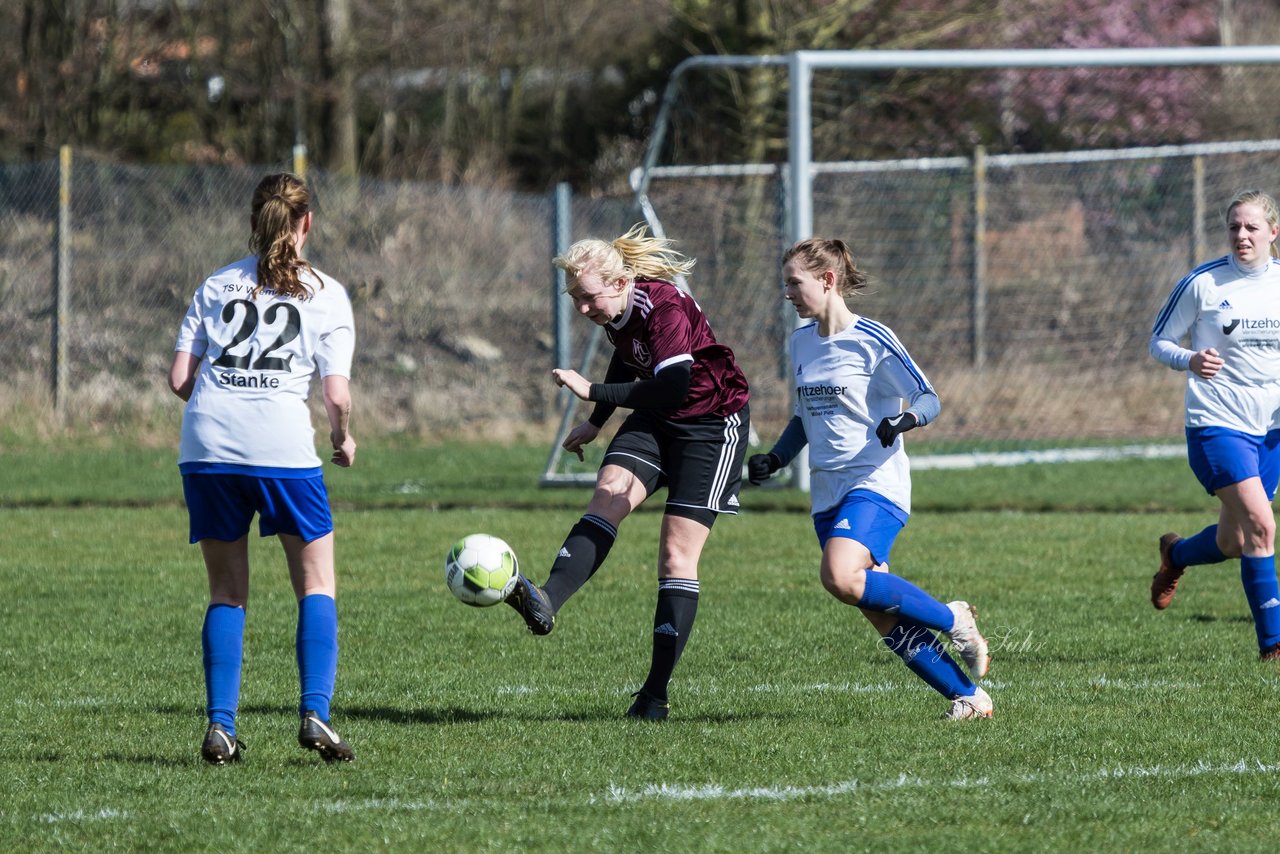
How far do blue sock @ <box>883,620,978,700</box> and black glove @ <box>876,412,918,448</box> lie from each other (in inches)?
28.0

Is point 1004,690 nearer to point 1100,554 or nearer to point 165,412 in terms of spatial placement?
point 1100,554

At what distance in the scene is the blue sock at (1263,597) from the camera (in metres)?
A: 7.31

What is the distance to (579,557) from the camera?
627 cm

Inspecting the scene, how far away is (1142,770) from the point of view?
5.30m

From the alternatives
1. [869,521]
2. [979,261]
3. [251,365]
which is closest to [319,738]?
[251,365]

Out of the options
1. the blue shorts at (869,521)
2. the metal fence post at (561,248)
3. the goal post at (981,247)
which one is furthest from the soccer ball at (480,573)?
the metal fence post at (561,248)

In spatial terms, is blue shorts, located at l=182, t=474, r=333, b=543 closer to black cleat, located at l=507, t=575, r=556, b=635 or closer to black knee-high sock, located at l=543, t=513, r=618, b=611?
black cleat, located at l=507, t=575, r=556, b=635

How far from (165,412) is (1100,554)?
34.1 feet

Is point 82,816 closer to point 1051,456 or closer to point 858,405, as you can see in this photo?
point 858,405

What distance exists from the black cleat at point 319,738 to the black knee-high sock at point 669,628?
130cm

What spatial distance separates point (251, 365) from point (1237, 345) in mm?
4291

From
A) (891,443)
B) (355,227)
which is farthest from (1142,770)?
(355,227)

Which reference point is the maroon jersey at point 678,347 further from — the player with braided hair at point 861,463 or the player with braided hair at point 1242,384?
the player with braided hair at point 1242,384

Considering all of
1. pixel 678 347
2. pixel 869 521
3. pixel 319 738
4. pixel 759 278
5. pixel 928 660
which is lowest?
pixel 319 738
